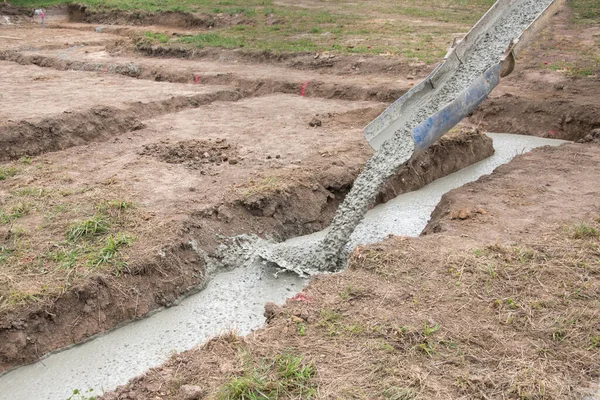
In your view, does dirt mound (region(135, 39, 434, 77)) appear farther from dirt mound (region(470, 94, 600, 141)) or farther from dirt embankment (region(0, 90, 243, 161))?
dirt embankment (region(0, 90, 243, 161))

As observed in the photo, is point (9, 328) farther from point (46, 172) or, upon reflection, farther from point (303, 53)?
point (303, 53)

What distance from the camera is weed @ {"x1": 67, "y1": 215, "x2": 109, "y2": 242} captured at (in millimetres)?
6012

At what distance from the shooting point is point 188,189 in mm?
7273

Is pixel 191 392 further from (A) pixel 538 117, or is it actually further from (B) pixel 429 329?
(A) pixel 538 117

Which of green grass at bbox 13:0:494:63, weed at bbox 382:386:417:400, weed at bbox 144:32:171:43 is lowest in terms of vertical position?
weed at bbox 382:386:417:400

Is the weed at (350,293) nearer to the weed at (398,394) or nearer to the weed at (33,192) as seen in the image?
the weed at (398,394)

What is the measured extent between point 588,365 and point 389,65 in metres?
10.1

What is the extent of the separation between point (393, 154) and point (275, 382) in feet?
13.1

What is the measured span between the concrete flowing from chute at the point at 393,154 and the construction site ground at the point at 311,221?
70 centimetres

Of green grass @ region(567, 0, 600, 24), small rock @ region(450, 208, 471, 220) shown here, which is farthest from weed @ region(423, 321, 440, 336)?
green grass @ region(567, 0, 600, 24)

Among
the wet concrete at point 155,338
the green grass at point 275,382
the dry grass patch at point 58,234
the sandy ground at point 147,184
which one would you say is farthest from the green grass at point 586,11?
the green grass at point 275,382

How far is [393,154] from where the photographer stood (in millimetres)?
7082

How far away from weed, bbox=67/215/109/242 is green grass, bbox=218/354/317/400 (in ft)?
9.65

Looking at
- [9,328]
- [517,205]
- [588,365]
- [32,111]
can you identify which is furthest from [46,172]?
[588,365]
